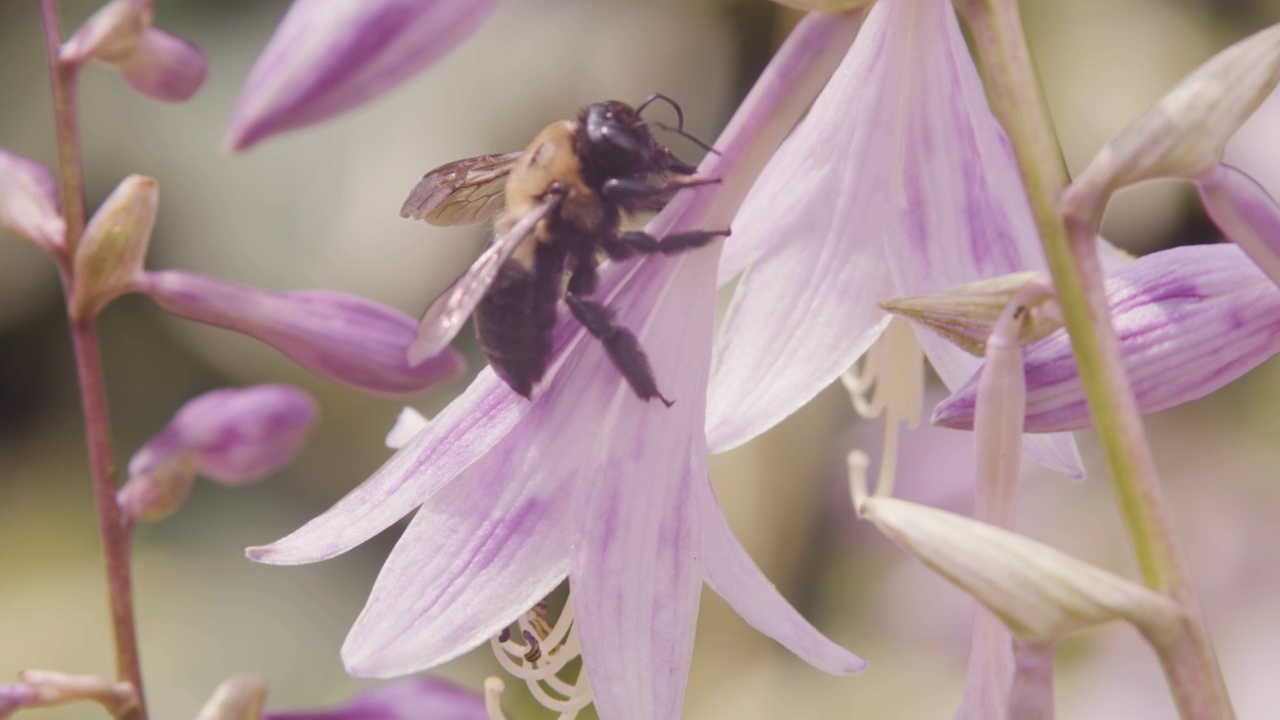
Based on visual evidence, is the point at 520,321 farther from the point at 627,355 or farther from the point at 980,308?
the point at 980,308

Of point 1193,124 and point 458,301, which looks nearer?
point 1193,124

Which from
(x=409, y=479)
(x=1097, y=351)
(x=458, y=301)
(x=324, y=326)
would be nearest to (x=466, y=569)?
(x=409, y=479)

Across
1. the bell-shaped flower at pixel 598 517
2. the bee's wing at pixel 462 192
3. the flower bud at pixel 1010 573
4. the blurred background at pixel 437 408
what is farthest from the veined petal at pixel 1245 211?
the blurred background at pixel 437 408

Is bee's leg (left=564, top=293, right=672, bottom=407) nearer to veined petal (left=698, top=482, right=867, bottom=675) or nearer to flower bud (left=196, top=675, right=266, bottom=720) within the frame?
veined petal (left=698, top=482, right=867, bottom=675)

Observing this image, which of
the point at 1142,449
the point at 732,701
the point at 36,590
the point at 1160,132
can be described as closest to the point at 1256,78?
the point at 1160,132

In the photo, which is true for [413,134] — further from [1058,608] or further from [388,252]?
[1058,608]

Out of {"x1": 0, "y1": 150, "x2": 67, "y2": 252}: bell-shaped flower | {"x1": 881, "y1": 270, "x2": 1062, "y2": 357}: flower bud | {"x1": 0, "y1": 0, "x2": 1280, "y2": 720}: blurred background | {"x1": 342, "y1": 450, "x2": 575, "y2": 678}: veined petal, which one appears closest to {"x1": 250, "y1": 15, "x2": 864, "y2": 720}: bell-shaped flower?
{"x1": 342, "y1": 450, "x2": 575, "y2": 678}: veined petal
